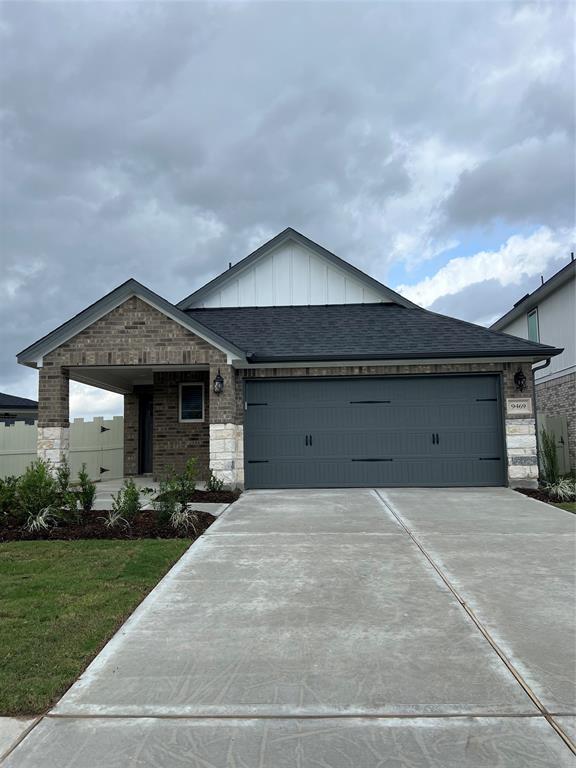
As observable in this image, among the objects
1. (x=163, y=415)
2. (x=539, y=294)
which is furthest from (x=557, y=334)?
(x=163, y=415)

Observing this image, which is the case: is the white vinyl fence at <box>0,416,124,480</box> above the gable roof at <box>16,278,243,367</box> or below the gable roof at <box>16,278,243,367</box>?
below

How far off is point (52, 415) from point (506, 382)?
988 centimetres

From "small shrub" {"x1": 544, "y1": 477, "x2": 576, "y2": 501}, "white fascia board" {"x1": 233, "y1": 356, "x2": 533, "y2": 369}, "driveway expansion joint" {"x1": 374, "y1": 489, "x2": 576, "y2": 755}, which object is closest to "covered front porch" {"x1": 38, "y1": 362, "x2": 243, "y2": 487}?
"white fascia board" {"x1": 233, "y1": 356, "x2": 533, "y2": 369}

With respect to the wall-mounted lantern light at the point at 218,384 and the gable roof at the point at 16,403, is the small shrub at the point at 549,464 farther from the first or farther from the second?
the gable roof at the point at 16,403

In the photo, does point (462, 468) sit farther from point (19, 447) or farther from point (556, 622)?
→ point (19, 447)

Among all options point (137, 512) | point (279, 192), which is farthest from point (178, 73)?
point (137, 512)

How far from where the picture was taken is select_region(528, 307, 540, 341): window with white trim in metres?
18.7

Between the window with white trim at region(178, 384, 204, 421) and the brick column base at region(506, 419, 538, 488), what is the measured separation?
7.78 m

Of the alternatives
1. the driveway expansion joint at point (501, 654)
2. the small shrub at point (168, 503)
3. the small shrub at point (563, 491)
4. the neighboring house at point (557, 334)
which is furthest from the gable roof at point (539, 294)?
the small shrub at point (168, 503)

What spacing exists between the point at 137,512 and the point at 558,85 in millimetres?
12305

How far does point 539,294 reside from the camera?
1744 centimetres

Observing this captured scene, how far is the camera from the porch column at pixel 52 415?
11.7 metres

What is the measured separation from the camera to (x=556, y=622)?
431 centimetres

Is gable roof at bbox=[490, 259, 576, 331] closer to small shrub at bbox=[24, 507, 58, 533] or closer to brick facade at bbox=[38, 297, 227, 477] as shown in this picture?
brick facade at bbox=[38, 297, 227, 477]
